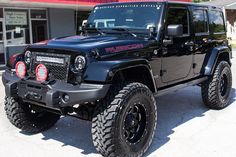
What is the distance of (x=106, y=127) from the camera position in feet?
12.7

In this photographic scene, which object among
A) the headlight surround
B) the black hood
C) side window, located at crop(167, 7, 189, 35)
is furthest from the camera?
side window, located at crop(167, 7, 189, 35)

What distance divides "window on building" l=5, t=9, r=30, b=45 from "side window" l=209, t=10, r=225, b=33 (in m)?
10.4

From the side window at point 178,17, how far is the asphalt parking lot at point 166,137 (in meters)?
1.52

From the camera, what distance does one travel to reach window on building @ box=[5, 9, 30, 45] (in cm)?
1500

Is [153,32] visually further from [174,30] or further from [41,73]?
[41,73]

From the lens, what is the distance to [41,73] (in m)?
4.14

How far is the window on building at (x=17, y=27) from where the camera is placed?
15.0 m

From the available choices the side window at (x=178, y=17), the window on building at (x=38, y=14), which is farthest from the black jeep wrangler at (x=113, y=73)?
the window on building at (x=38, y=14)

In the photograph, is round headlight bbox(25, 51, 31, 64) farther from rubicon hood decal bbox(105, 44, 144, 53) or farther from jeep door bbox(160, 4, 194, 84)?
jeep door bbox(160, 4, 194, 84)

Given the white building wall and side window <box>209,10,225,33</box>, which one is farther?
the white building wall

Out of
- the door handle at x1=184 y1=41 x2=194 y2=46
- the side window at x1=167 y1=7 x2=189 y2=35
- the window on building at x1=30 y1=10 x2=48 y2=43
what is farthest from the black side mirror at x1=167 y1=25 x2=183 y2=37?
the window on building at x1=30 y1=10 x2=48 y2=43

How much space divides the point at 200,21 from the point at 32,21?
11.3 meters

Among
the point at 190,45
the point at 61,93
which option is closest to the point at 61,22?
the point at 190,45

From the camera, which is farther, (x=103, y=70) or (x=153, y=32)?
(x=153, y=32)
